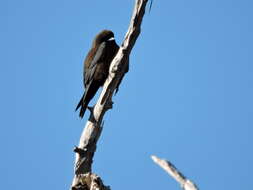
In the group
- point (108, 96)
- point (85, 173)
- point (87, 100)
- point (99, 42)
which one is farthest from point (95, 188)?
point (99, 42)

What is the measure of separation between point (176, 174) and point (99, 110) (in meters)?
2.63

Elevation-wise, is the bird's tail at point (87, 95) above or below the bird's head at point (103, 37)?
below

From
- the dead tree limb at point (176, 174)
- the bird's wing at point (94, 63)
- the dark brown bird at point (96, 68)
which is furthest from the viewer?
the bird's wing at point (94, 63)

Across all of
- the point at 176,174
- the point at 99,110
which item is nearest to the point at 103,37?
the point at 99,110

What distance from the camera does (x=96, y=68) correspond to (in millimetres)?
7387

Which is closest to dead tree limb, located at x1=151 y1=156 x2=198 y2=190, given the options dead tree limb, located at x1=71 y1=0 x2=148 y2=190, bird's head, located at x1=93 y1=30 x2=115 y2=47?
dead tree limb, located at x1=71 y1=0 x2=148 y2=190

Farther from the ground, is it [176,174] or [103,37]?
[103,37]

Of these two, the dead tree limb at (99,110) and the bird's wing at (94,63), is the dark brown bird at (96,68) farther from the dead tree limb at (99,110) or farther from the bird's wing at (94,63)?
the dead tree limb at (99,110)

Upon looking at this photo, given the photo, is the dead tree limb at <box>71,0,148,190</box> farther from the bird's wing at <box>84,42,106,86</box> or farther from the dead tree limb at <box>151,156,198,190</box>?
the dead tree limb at <box>151,156,198,190</box>

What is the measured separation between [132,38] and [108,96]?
2.41ft

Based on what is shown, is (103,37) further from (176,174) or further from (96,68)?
(176,174)

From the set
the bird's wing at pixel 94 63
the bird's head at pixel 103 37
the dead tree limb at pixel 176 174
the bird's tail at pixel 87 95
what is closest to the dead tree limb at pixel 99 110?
the bird's tail at pixel 87 95

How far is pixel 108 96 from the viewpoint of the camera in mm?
5699

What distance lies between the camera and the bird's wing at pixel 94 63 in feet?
24.4
